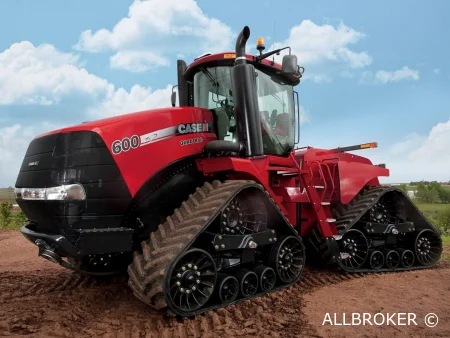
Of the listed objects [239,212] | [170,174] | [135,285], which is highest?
[170,174]

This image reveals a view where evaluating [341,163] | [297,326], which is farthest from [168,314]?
[341,163]

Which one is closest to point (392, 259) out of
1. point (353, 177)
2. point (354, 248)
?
point (354, 248)

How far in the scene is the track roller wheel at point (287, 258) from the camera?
5340mm

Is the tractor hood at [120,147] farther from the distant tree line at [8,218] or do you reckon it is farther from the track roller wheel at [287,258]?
the distant tree line at [8,218]

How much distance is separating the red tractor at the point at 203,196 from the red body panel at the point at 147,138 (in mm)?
15

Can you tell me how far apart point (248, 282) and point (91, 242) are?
2.03 metres

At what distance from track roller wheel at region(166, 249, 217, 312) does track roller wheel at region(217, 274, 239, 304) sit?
158 mm

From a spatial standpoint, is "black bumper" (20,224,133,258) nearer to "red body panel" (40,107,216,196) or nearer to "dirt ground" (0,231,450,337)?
"red body panel" (40,107,216,196)

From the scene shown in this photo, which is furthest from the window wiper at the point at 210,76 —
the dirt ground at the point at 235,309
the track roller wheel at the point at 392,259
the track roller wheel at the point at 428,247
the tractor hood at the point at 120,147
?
the track roller wheel at the point at 428,247

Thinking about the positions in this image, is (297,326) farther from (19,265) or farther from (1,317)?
(19,265)

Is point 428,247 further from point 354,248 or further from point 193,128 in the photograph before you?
point 193,128

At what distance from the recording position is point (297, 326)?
13.7ft

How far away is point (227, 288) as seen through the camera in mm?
4574

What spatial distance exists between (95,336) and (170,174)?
205cm
